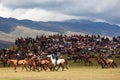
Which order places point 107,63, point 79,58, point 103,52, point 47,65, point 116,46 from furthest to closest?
point 116,46 < point 103,52 < point 79,58 < point 107,63 < point 47,65

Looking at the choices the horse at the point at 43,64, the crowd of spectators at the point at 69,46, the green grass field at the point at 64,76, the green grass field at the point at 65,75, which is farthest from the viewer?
the crowd of spectators at the point at 69,46

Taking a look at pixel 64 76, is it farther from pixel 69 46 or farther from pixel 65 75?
pixel 69 46

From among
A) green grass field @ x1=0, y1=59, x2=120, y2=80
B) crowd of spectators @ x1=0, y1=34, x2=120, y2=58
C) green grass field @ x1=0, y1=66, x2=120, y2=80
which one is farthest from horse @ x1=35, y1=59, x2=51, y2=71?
crowd of spectators @ x1=0, y1=34, x2=120, y2=58

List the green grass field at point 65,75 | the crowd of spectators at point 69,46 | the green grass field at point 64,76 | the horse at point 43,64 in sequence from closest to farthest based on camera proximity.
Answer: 1. the green grass field at point 64,76
2. the green grass field at point 65,75
3. the horse at point 43,64
4. the crowd of spectators at point 69,46

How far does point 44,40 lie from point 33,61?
43.2m

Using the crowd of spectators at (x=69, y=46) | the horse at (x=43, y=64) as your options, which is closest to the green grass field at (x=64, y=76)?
the horse at (x=43, y=64)

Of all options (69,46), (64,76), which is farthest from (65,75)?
(69,46)

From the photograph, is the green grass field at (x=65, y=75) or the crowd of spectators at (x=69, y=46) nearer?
the green grass field at (x=65, y=75)

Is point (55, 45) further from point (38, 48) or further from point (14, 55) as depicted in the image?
point (14, 55)

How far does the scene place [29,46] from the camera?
10094 cm

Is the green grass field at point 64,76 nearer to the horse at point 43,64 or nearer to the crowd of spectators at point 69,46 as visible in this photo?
the horse at point 43,64

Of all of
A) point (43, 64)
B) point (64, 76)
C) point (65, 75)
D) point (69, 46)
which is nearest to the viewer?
point (64, 76)

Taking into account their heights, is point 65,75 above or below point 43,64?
above

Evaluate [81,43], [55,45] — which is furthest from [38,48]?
[81,43]
